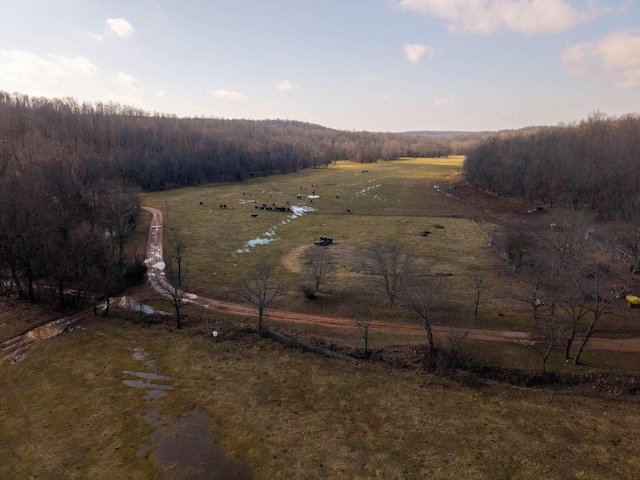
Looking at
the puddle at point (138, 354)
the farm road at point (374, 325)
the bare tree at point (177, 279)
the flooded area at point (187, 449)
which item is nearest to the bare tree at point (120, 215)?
the bare tree at point (177, 279)

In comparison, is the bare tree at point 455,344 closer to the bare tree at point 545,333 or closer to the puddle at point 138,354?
the bare tree at point 545,333

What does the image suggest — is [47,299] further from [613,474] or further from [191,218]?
[613,474]

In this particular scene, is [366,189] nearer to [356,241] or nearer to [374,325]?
[356,241]

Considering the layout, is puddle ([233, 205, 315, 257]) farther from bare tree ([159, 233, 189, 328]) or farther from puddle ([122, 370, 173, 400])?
puddle ([122, 370, 173, 400])

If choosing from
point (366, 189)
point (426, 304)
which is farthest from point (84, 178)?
point (366, 189)

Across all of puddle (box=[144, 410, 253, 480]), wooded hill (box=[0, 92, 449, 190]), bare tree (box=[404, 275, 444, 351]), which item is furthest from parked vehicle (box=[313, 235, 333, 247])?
wooded hill (box=[0, 92, 449, 190])

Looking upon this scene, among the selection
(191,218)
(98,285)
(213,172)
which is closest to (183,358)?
(98,285)
